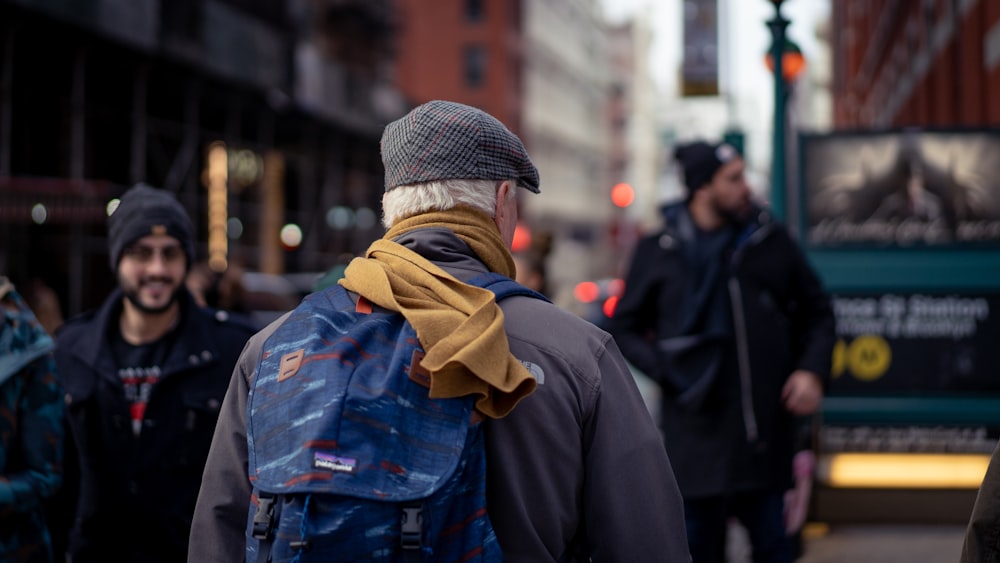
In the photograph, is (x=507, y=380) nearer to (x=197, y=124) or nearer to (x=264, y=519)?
(x=264, y=519)

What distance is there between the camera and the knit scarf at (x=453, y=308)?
7.54 ft

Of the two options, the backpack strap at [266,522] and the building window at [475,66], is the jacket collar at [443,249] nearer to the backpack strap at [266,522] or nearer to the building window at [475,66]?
the backpack strap at [266,522]

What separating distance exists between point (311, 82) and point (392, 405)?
1280 inches

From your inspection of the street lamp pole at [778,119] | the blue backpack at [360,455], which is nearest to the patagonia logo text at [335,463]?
the blue backpack at [360,455]

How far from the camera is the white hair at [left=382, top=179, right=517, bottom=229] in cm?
258

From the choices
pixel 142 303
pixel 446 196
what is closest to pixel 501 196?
pixel 446 196

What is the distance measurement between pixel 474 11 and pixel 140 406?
6820 centimetres

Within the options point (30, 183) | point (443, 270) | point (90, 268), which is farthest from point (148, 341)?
point (90, 268)

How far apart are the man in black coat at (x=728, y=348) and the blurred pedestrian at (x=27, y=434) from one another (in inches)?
103

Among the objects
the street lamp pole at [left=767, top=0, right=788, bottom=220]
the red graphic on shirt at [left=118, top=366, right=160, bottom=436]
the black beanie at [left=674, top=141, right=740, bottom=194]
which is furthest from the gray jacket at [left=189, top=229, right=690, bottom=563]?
the street lamp pole at [left=767, top=0, right=788, bottom=220]

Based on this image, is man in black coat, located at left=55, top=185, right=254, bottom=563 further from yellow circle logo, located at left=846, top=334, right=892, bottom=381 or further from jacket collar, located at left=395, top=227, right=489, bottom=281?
yellow circle logo, located at left=846, top=334, right=892, bottom=381

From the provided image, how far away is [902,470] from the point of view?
26.6ft

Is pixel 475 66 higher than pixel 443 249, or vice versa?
pixel 475 66

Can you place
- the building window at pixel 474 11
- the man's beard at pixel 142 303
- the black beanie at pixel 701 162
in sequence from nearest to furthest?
1. the man's beard at pixel 142 303
2. the black beanie at pixel 701 162
3. the building window at pixel 474 11
